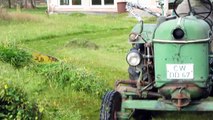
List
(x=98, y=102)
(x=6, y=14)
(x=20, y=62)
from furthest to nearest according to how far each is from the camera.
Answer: (x=6, y=14) < (x=20, y=62) < (x=98, y=102)

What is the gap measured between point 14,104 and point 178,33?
1.96m

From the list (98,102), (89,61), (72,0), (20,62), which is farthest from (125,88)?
(72,0)

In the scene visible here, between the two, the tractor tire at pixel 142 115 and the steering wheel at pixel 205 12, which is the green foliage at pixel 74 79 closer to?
the tractor tire at pixel 142 115

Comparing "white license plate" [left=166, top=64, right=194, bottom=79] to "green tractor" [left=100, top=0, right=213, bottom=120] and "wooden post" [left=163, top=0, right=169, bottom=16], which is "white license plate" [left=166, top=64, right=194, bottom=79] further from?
A: "wooden post" [left=163, top=0, right=169, bottom=16]

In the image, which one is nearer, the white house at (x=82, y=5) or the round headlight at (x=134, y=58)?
the round headlight at (x=134, y=58)

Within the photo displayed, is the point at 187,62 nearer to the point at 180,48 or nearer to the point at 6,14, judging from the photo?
the point at 180,48

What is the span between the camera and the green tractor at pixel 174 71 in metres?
5.98

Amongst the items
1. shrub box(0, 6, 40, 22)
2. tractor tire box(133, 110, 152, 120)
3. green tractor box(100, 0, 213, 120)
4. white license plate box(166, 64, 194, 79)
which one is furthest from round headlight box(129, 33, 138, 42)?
shrub box(0, 6, 40, 22)

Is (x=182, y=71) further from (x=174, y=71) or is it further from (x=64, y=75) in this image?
(x=64, y=75)

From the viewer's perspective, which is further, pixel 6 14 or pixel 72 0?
pixel 72 0

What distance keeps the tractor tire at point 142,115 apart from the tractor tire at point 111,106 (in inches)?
24.5

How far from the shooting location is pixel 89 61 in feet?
42.0

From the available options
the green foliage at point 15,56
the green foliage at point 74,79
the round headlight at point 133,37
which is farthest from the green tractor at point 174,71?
the green foliage at point 15,56

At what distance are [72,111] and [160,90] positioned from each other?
1.82 metres
